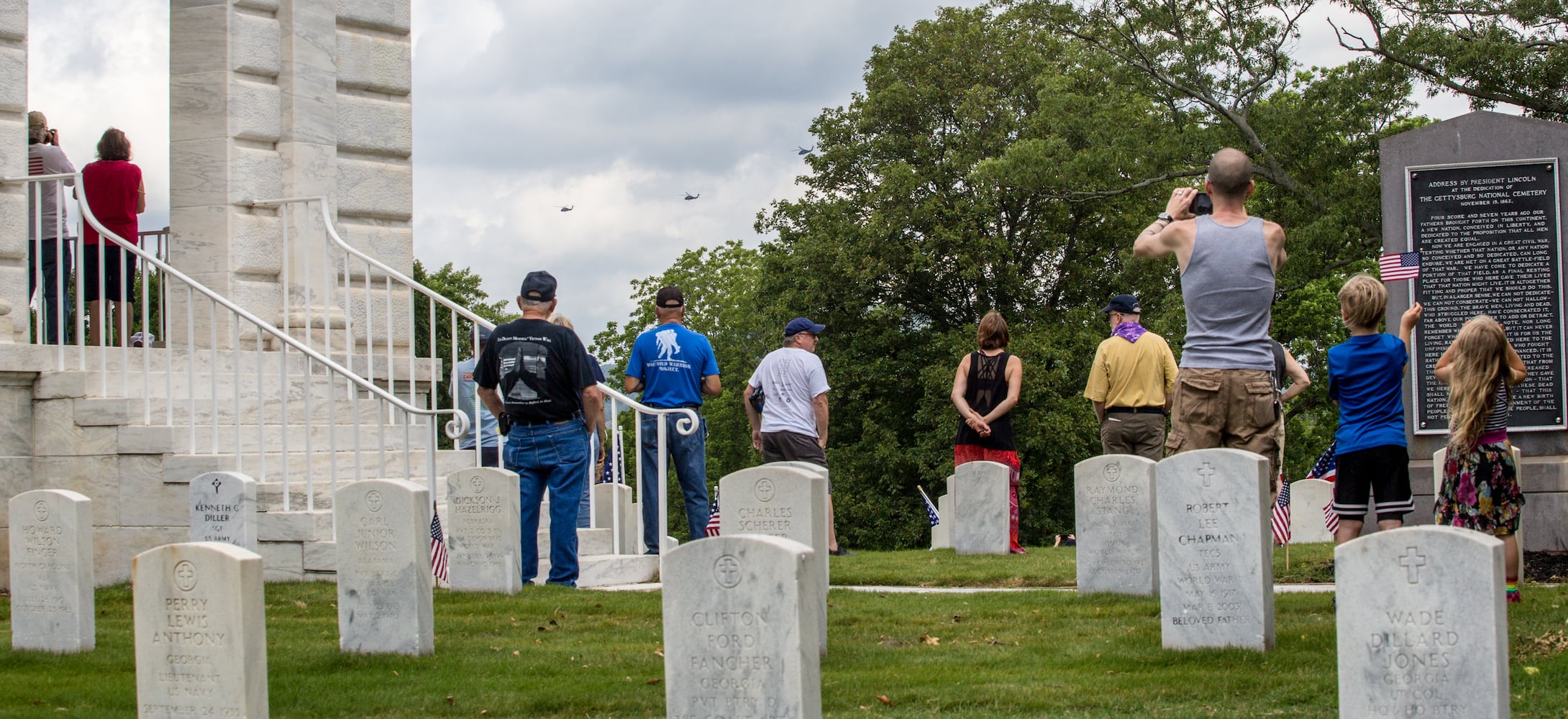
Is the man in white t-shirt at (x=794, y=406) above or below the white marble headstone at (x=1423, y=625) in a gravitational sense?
above

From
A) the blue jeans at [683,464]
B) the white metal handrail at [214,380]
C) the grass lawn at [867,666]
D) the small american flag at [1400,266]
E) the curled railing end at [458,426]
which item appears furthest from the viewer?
the small american flag at [1400,266]

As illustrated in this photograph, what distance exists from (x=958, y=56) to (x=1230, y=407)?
86.5ft

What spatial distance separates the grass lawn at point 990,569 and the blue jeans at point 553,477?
1759 mm

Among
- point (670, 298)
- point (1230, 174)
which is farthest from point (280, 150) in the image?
point (1230, 174)

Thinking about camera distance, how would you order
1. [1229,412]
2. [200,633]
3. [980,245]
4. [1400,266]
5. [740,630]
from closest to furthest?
[740,630] → [200,633] → [1229,412] → [1400,266] → [980,245]

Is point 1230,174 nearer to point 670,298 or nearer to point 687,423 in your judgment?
point 687,423

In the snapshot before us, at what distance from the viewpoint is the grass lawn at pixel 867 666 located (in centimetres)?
574

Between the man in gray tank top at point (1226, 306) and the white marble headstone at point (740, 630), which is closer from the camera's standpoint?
the white marble headstone at point (740, 630)

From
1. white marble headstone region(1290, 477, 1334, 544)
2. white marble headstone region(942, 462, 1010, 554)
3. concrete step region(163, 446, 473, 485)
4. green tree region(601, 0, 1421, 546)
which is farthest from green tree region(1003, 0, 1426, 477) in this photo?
concrete step region(163, 446, 473, 485)

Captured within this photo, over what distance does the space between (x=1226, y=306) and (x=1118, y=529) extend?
220cm

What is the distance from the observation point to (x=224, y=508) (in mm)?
8539

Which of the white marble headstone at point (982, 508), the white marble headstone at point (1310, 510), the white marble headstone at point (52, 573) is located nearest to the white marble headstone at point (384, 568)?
the white marble headstone at point (52, 573)

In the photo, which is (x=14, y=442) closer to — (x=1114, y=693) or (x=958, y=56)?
(x=1114, y=693)

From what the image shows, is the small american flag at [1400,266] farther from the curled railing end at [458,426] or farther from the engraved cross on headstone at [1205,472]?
the curled railing end at [458,426]
